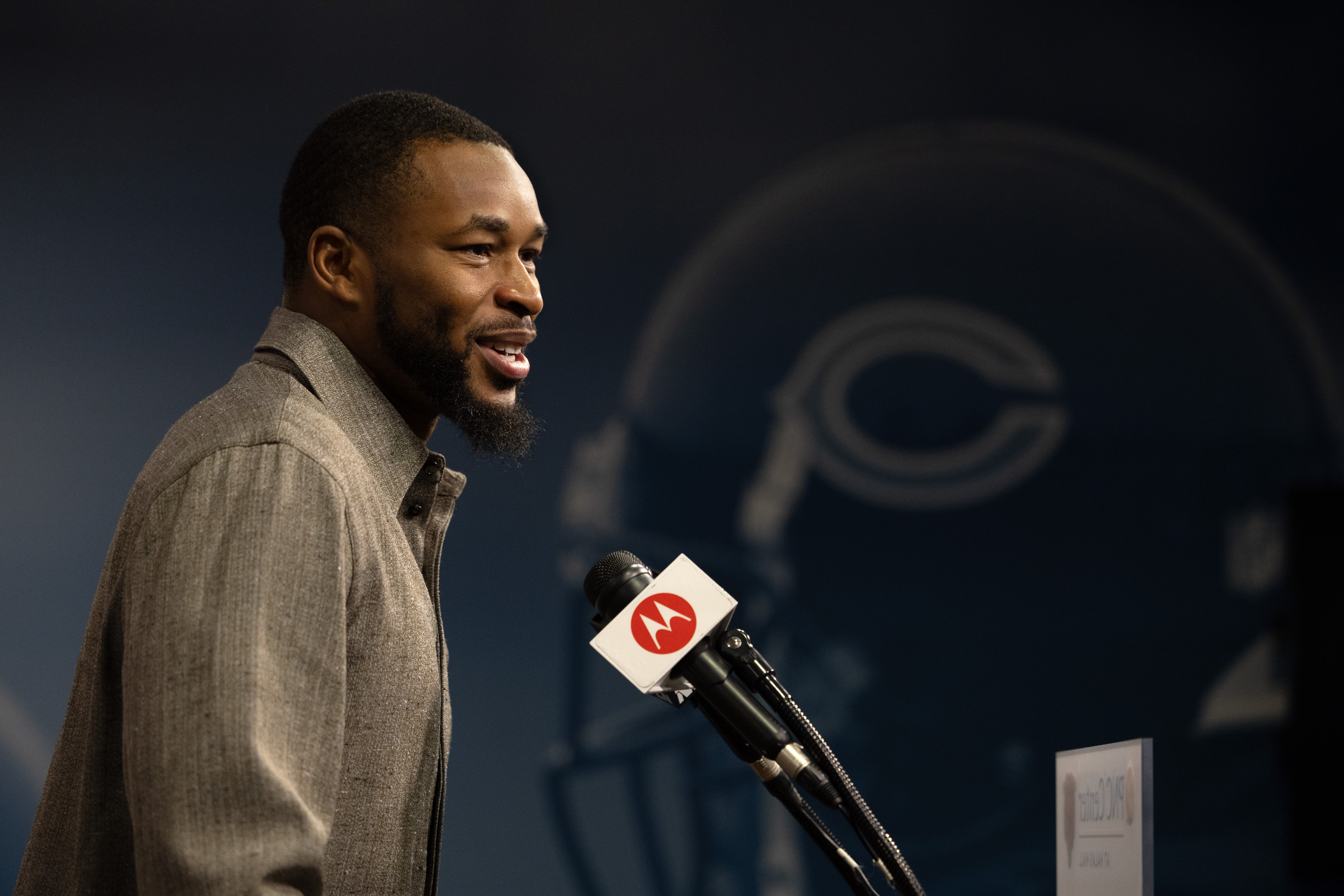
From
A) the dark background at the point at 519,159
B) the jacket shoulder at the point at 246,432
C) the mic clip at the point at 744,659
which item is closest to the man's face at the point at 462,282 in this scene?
the jacket shoulder at the point at 246,432

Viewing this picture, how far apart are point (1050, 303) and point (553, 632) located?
1.64m

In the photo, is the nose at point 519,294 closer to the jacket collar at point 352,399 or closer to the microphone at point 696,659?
the jacket collar at point 352,399

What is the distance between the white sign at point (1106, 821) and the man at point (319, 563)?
661 millimetres

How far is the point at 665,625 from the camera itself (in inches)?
41.9

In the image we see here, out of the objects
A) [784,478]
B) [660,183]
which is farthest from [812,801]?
[660,183]

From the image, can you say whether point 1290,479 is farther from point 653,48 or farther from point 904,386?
point 653,48

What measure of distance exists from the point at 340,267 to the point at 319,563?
1.52 ft

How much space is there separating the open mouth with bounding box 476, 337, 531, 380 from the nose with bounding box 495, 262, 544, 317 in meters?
0.04

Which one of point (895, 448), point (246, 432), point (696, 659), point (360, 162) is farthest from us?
point (895, 448)

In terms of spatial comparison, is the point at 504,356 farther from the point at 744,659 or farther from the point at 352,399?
the point at 744,659

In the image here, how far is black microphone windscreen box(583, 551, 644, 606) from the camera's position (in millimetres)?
1143

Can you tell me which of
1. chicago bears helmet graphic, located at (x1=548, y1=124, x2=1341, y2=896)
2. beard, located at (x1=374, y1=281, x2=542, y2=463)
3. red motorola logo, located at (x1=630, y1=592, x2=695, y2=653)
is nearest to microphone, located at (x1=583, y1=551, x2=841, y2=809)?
red motorola logo, located at (x1=630, y1=592, x2=695, y2=653)

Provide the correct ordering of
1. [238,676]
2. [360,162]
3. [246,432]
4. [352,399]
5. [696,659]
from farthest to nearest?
1. [360,162]
2. [352,399]
3. [696,659]
4. [246,432]
5. [238,676]

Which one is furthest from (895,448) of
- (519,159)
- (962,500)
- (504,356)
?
(504,356)
